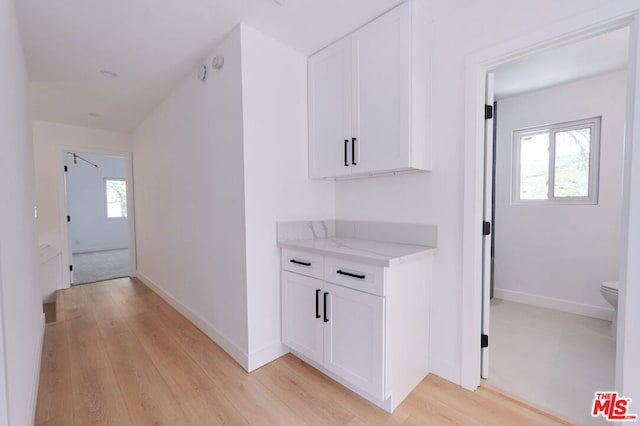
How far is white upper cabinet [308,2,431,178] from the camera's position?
5.37 ft

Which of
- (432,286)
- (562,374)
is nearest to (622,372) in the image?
(562,374)

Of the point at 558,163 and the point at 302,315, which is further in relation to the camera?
the point at 558,163

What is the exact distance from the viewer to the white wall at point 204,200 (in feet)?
6.49

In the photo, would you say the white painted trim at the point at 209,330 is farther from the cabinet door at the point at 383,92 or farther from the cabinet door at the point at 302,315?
the cabinet door at the point at 383,92

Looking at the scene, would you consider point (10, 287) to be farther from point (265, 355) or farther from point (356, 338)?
point (356, 338)

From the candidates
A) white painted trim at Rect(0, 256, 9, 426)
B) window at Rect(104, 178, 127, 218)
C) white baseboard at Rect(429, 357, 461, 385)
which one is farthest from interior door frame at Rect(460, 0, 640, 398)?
window at Rect(104, 178, 127, 218)

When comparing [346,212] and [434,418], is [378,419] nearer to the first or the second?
[434,418]

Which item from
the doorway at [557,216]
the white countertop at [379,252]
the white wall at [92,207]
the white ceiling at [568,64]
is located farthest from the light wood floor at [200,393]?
the white wall at [92,207]

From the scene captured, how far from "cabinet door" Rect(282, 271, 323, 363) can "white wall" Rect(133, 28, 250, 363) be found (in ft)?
1.01

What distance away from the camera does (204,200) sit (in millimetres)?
2404

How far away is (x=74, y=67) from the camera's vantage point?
7.80 feet

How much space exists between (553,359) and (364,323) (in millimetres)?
1645

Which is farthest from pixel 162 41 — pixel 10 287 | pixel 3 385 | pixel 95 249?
pixel 95 249

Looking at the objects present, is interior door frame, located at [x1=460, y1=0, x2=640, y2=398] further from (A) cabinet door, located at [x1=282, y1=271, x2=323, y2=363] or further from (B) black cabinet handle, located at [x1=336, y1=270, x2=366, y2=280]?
(A) cabinet door, located at [x1=282, y1=271, x2=323, y2=363]
